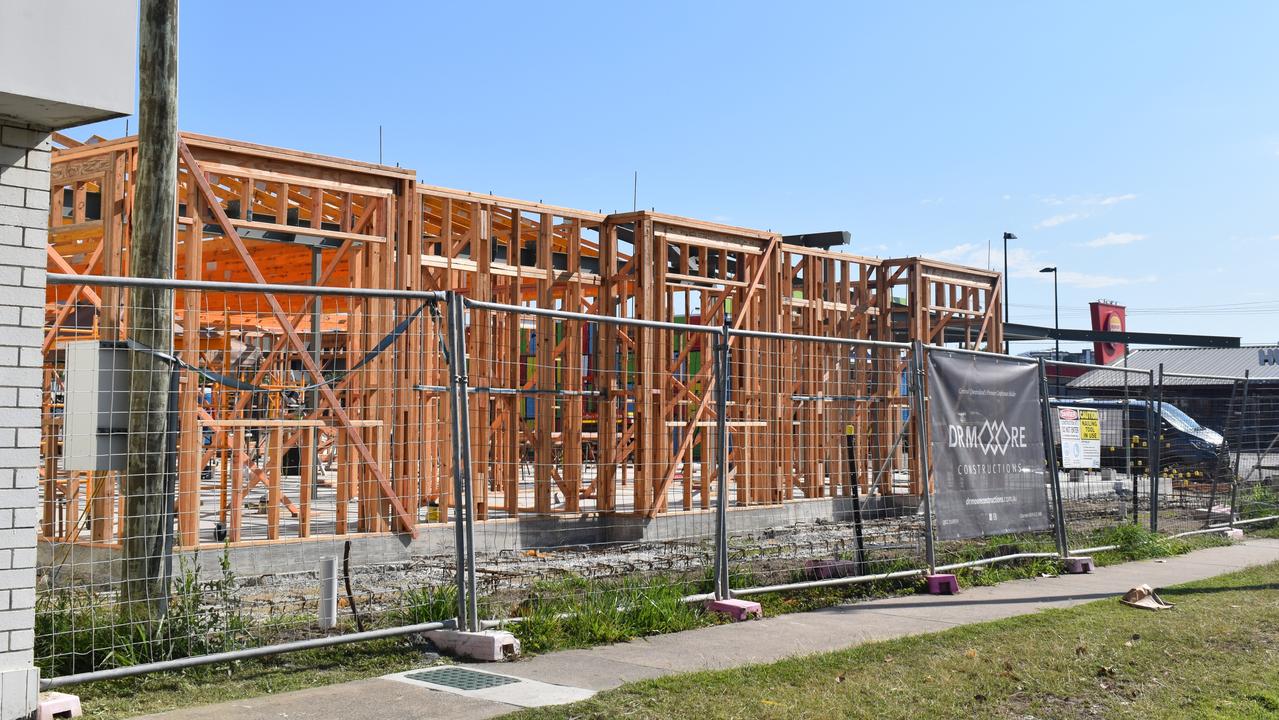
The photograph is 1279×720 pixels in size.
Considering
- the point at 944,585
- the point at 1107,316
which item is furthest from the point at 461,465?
the point at 1107,316

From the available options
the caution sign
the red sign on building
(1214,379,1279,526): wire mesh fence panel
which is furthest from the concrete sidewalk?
the red sign on building

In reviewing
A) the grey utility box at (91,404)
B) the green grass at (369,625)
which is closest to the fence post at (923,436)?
the green grass at (369,625)

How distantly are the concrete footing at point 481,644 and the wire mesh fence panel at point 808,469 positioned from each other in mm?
3501

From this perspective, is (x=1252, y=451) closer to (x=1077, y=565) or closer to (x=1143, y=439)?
(x=1143, y=439)

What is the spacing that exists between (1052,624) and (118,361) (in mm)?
6867

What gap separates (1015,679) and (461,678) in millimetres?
3337

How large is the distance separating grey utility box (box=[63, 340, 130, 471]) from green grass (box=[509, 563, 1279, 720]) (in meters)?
3.02

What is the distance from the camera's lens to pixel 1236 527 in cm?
1595

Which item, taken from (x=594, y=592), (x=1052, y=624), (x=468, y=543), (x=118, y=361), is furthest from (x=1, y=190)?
(x=1052, y=624)

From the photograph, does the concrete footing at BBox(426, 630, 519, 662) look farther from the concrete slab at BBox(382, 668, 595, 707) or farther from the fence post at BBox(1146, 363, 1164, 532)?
the fence post at BBox(1146, 363, 1164, 532)

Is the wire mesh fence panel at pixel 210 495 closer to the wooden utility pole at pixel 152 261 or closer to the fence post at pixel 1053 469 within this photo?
the wooden utility pole at pixel 152 261

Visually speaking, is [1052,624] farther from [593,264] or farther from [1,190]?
[593,264]

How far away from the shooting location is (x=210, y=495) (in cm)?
1878

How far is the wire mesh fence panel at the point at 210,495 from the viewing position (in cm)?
680
